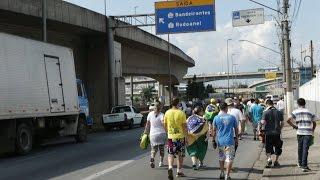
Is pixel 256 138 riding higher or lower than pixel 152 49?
lower

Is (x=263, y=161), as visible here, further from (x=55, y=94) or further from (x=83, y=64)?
(x=83, y=64)

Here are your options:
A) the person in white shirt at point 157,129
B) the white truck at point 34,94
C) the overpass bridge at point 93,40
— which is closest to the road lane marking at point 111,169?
the person in white shirt at point 157,129

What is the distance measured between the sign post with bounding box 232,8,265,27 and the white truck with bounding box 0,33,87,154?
1605 centimetres

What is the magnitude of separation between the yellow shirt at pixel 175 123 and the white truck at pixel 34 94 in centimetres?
807

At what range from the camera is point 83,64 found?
46.1m

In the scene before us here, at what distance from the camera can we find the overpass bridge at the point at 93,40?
110 ft

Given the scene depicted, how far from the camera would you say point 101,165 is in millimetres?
15688

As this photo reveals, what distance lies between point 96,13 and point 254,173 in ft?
97.7

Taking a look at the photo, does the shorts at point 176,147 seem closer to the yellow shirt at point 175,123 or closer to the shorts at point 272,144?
the yellow shirt at point 175,123

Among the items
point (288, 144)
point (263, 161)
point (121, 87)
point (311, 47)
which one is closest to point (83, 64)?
point (121, 87)

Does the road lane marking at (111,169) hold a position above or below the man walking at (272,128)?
below

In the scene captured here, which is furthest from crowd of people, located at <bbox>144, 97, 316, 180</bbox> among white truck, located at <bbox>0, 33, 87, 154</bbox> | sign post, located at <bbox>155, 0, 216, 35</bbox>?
sign post, located at <bbox>155, 0, 216, 35</bbox>

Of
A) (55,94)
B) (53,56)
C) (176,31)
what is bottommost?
(55,94)

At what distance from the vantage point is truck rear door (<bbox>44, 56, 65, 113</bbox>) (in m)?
22.8
